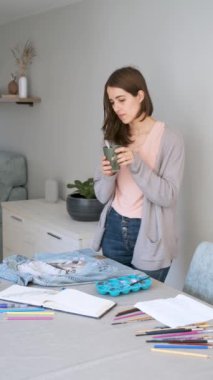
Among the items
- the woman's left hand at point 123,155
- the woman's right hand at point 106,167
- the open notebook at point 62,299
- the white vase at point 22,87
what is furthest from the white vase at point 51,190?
the open notebook at point 62,299

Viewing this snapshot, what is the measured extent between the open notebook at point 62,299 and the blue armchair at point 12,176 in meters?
2.59

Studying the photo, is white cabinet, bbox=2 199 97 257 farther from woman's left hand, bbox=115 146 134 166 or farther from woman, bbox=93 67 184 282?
woman's left hand, bbox=115 146 134 166

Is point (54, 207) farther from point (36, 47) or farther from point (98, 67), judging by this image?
point (36, 47)

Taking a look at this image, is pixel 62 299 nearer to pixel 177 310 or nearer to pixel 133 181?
pixel 177 310

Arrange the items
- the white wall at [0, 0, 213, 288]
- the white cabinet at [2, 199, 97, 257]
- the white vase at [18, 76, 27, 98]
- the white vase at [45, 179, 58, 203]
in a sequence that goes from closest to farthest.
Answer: the white wall at [0, 0, 213, 288] → the white cabinet at [2, 199, 97, 257] → the white vase at [45, 179, 58, 203] → the white vase at [18, 76, 27, 98]

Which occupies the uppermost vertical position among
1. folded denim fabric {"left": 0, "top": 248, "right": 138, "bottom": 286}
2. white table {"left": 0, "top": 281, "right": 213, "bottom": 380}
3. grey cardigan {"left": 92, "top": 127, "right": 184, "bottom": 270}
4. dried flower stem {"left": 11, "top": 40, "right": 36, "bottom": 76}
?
dried flower stem {"left": 11, "top": 40, "right": 36, "bottom": 76}

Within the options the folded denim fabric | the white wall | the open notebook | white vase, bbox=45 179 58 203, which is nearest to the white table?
the open notebook

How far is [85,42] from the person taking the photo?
137 inches

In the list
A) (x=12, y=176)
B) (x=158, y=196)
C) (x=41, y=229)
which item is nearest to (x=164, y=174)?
(x=158, y=196)

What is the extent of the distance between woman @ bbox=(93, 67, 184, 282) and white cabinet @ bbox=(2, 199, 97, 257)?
697mm

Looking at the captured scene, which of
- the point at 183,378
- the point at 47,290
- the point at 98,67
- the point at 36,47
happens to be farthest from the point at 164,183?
the point at 36,47

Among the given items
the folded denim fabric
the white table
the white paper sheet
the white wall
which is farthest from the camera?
the white wall

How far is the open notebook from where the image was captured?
1.57m

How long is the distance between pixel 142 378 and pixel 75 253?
0.98 m
